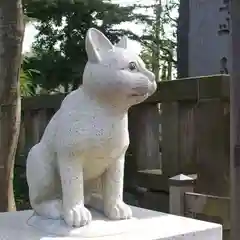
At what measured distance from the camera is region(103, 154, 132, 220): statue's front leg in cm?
119

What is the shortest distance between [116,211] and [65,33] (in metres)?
3.64

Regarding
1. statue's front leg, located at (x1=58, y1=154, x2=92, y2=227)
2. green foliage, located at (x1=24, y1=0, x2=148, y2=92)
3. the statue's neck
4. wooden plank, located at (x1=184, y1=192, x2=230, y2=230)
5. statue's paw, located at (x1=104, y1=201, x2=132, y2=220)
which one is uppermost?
green foliage, located at (x1=24, y1=0, x2=148, y2=92)

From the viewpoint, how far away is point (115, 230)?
1118mm

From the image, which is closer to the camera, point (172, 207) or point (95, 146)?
point (95, 146)

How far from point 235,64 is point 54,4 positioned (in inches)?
124

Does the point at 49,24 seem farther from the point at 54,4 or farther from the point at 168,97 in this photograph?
the point at 168,97

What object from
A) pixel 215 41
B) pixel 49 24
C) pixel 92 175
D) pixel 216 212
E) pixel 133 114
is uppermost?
pixel 49 24

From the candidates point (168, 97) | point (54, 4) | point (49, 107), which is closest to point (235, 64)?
point (168, 97)

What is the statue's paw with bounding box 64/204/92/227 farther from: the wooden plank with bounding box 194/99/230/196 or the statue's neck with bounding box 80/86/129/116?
the wooden plank with bounding box 194/99/230/196

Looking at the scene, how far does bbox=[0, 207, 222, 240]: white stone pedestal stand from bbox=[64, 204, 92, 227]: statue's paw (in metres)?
0.01

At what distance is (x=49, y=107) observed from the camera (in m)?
2.60

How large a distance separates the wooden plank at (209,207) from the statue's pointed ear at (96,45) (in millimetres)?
667

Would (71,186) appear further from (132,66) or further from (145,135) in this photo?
(145,135)

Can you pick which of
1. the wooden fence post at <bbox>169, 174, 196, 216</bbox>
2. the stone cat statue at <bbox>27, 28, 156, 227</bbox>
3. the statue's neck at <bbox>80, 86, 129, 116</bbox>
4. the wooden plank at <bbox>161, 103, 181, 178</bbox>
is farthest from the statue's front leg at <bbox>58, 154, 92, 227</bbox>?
the wooden plank at <bbox>161, 103, 181, 178</bbox>
